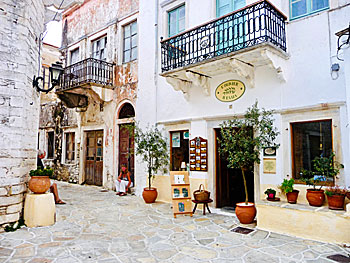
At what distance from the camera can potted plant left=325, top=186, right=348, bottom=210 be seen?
4.76 metres

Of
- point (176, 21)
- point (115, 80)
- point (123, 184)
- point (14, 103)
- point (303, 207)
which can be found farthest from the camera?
point (115, 80)

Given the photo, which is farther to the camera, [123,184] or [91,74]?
[91,74]

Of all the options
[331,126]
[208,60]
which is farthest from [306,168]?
[208,60]

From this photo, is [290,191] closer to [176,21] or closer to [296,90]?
[296,90]

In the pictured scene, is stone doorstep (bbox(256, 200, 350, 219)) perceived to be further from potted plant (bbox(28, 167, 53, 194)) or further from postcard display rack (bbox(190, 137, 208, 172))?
potted plant (bbox(28, 167, 53, 194))

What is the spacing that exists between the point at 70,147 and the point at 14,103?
26.8 feet

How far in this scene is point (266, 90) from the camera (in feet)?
21.1

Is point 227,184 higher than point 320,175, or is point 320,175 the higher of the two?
point 320,175

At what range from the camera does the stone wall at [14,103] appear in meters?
5.37

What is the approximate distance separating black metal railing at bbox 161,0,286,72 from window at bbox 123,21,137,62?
2.86 metres

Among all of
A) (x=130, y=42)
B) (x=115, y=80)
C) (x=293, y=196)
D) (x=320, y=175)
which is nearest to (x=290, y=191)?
(x=293, y=196)

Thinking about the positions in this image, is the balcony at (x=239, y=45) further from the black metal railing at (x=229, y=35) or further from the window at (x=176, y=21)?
the window at (x=176, y=21)

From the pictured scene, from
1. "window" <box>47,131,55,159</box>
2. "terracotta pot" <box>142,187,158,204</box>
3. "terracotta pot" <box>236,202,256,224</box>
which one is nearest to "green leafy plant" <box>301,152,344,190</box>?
"terracotta pot" <box>236,202,256,224</box>

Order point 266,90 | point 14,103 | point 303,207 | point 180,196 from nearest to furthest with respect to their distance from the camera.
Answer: point 303,207, point 14,103, point 266,90, point 180,196
